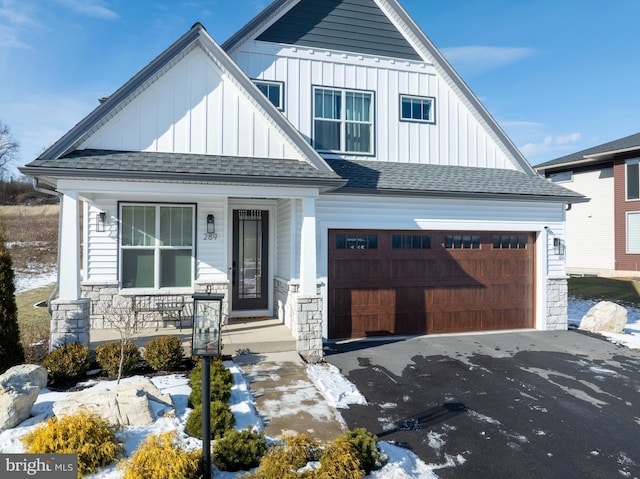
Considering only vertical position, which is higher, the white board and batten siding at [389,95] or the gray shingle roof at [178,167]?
the white board and batten siding at [389,95]

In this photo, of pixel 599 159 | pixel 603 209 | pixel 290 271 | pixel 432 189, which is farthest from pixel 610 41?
pixel 290 271

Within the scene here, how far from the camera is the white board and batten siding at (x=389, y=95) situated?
9609mm

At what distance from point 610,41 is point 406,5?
29.5 feet

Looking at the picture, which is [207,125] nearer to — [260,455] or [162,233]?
[162,233]

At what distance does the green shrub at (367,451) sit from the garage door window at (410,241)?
5.77 m

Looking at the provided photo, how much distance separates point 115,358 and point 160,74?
4812 millimetres

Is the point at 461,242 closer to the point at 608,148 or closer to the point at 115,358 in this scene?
the point at 115,358

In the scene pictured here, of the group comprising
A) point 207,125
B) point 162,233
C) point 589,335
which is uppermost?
point 207,125

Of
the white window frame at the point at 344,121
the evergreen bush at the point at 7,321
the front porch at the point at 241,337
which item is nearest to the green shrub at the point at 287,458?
the front porch at the point at 241,337

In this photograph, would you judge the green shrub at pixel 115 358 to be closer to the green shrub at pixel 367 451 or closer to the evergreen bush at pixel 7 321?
the evergreen bush at pixel 7 321

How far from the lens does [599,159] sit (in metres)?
20.6

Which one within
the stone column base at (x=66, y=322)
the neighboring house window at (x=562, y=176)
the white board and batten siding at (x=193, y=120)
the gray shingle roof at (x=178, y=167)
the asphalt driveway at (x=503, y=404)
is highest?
the neighboring house window at (x=562, y=176)

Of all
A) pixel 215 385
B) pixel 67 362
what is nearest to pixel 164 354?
pixel 67 362

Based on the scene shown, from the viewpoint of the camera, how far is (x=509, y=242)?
33.4ft
